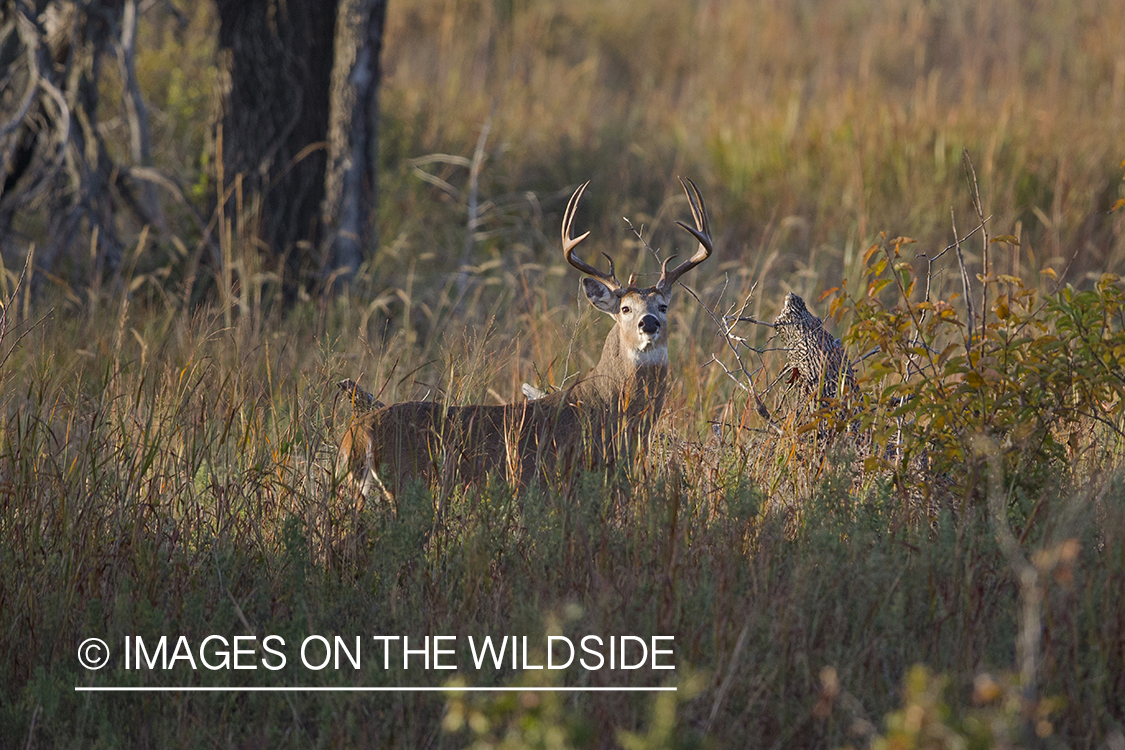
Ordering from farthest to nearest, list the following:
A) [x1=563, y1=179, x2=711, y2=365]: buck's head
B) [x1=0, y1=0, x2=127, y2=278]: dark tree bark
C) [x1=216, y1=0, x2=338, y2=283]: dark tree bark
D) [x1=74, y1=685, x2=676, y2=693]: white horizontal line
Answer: [x1=216, y1=0, x2=338, y2=283]: dark tree bark → [x1=0, y1=0, x2=127, y2=278]: dark tree bark → [x1=563, y1=179, x2=711, y2=365]: buck's head → [x1=74, y1=685, x2=676, y2=693]: white horizontal line

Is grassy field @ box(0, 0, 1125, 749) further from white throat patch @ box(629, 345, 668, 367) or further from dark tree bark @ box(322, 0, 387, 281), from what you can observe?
dark tree bark @ box(322, 0, 387, 281)

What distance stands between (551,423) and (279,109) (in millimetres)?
4237

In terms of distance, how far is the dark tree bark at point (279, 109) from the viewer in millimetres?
7727

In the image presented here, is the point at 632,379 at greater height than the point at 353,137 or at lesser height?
lesser

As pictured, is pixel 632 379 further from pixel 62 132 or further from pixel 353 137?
pixel 62 132

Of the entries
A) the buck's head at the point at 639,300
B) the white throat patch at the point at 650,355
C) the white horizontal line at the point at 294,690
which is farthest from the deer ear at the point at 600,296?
the white horizontal line at the point at 294,690

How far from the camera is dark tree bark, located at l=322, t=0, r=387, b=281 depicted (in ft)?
24.9

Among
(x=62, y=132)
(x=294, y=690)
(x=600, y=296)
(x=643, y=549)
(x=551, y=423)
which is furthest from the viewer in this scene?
(x=62, y=132)

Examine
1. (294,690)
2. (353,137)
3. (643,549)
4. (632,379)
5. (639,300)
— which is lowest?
(294,690)

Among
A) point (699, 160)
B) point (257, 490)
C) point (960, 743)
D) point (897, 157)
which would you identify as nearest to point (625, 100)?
point (699, 160)

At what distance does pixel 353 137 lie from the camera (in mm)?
7723

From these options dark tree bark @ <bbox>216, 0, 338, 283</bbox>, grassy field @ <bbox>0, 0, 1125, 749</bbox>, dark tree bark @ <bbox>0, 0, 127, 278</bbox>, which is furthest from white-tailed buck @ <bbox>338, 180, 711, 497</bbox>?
dark tree bark @ <bbox>0, 0, 127, 278</bbox>

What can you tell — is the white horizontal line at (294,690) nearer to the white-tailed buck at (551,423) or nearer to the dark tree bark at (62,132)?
the white-tailed buck at (551,423)

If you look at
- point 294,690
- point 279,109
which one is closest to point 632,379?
point 294,690
